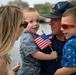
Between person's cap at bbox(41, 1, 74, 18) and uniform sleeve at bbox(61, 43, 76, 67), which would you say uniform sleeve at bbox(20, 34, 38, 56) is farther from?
uniform sleeve at bbox(61, 43, 76, 67)

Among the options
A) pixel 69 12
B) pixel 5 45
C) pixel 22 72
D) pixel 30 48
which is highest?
pixel 69 12

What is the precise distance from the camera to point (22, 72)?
324cm

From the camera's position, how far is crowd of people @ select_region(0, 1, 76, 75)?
2543 millimetres

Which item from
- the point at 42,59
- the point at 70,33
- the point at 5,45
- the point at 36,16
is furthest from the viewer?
the point at 36,16

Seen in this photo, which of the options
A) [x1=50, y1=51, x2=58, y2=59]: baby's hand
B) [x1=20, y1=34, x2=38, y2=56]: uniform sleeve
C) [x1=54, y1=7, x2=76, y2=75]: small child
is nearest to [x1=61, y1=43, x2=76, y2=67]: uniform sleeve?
[x1=54, y1=7, x2=76, y2=75]: small child

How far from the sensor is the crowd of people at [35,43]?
2.54m

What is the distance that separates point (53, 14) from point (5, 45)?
897mm

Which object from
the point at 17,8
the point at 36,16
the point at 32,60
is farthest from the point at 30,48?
the point at 17,8

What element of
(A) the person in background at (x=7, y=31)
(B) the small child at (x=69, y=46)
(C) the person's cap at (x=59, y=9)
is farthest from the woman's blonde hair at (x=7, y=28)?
(C) the person's cap at (x=59, y=9)

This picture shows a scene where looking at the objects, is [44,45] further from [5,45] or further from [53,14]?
[5,45]

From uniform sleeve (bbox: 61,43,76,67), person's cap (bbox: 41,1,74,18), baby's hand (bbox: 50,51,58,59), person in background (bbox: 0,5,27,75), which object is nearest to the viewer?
person in background (bbox: 0,5,27,75)

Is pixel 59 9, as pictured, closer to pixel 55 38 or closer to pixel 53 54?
pixel 55 38

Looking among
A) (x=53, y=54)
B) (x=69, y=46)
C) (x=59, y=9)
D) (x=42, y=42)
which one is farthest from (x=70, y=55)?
(x=59, y=9)

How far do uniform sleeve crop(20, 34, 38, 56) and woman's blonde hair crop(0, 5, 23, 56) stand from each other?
1.97ft
